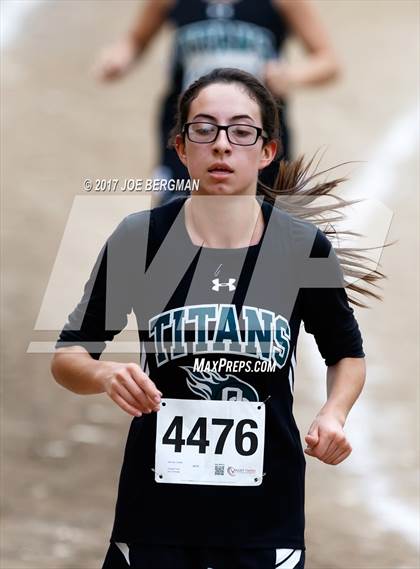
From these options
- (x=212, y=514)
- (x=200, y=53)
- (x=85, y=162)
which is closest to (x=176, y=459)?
(x=212, y=514)

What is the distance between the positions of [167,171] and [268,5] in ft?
3.86

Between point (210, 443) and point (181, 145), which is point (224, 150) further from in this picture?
point (210, 443)

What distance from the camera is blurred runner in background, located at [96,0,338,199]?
7043mm

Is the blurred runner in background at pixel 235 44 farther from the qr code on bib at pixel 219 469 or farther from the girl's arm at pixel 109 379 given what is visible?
the qr code on bib at pixel 219 469

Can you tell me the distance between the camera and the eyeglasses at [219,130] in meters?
3.46

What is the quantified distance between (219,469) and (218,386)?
0.68ft

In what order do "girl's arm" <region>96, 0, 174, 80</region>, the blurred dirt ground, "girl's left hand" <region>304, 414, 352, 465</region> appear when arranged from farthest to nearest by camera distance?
"girl's arm" <region>96, 0, 174, 80</region> → the blurred dirt ground → "girl's left hand" <region>304, 414, 352, 465</region>

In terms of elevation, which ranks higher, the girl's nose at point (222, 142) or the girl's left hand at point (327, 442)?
the girl's nose at point (222, 142)

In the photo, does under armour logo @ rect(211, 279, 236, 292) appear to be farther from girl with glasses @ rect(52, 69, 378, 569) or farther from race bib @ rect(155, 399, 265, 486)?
race bib @ rect(155, 399, 265, 486)

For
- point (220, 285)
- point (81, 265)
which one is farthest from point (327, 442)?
point (81, 265)

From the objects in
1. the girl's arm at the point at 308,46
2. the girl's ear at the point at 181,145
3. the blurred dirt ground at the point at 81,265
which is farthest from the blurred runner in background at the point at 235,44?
the girl's ear at the point at 181,145

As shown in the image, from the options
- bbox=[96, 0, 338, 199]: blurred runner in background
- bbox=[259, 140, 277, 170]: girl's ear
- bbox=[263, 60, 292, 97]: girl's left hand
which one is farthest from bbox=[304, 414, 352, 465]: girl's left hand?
bbox=[96, 0, 338, 199]: blurred runner in background

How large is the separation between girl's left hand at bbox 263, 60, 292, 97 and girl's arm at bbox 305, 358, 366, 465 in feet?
10.4

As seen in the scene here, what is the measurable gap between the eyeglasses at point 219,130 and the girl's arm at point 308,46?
3456 millimetres
